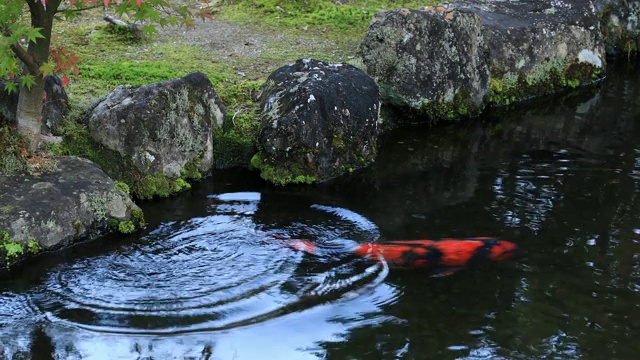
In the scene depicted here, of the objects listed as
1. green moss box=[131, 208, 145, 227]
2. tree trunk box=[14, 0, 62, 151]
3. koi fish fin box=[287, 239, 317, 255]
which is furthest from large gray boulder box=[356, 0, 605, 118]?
tree trunk box=[14, 0, 62, 151]

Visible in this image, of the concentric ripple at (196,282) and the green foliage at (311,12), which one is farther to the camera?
the green foliage at (311,12)

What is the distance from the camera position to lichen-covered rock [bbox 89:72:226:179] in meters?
9.45

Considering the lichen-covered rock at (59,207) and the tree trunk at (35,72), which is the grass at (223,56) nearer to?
the tree trunk at (35,72)

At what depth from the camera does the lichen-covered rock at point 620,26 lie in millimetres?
16375

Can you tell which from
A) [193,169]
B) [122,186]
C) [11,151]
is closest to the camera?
[11,151]

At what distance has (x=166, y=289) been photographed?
716cm

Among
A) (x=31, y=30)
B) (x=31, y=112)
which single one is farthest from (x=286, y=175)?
(x=31, y=30)

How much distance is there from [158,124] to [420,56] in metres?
5.13

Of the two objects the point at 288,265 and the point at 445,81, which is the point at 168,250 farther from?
the point at 445,81

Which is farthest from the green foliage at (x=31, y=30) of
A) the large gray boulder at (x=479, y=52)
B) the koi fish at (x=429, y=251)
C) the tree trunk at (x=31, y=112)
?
the large gray boulder at (x=479, y=52)

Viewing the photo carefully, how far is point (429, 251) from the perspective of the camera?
8.01m

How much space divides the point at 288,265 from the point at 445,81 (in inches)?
241

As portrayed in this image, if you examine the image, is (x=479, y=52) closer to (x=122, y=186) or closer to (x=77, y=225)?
(x=122, y=186)

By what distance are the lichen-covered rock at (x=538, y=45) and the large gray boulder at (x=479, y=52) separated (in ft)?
0.07
